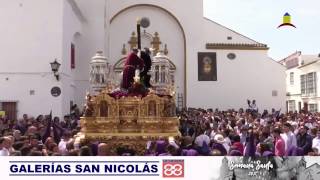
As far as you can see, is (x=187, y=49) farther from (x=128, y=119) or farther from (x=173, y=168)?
(x=173, y=168)

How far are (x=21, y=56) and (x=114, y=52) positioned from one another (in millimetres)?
11192

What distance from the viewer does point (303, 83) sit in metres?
48.5

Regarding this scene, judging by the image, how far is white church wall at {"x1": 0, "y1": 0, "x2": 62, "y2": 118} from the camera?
24891mm

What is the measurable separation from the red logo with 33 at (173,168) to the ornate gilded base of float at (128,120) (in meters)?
6.38

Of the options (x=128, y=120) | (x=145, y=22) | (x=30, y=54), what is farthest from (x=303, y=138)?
(x=145, y=22)

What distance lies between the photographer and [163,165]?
796cm

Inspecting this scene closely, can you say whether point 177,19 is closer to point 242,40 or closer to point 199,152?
point 242,40

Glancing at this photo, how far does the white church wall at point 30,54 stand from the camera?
24.9 metres

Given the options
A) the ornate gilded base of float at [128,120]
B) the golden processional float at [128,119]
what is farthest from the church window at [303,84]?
the ornate gilded base of float at [128,120]

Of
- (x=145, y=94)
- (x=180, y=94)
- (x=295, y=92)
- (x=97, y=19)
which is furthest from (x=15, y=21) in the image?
(x=295, y=92)

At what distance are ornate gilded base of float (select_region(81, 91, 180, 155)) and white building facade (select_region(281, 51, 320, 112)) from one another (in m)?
31.5

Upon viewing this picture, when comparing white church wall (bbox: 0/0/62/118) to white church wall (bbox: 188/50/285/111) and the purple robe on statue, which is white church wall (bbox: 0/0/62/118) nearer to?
the purple robe on statue

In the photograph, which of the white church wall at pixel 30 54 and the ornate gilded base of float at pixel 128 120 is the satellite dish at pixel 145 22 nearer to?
the white church wall at pixel 30 54

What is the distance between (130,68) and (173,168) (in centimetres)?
857
